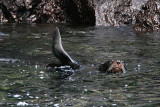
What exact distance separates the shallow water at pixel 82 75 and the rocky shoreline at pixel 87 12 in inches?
127

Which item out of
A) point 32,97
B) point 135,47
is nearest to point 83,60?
point 135,47

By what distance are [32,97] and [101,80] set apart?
1732mm

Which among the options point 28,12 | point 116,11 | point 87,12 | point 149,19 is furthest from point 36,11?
point 149,19

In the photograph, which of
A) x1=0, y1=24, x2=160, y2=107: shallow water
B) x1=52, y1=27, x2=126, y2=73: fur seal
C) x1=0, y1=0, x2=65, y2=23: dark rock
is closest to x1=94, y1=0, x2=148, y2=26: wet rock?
x1=0, y1=0, x2=65, y2=23: dark rock

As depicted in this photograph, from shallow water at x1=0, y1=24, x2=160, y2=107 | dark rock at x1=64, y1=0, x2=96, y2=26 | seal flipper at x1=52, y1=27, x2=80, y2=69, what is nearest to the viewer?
shallow water at x1=0, y1=24, x2=160, y2=107

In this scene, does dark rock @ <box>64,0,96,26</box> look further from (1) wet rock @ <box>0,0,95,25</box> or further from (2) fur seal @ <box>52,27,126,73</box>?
(2) fur seal @ <box>52,27,126,73</box>

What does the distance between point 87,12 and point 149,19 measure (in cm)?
353

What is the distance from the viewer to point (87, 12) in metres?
19.2

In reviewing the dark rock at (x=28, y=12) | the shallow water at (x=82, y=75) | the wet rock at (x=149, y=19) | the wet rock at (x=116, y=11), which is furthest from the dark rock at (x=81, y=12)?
the shallow water at (x=82, y=75)

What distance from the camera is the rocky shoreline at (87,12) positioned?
17.1 metres

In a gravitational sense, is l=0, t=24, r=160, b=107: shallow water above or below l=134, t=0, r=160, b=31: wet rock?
below

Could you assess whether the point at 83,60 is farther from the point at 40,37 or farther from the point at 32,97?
the point at 40,37

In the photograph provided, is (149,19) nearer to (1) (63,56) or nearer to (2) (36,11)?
(2) (36,11)

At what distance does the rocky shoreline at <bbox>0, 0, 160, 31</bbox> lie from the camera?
1706 centimetres
